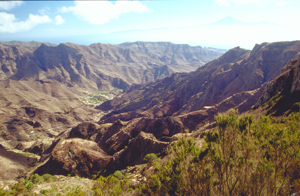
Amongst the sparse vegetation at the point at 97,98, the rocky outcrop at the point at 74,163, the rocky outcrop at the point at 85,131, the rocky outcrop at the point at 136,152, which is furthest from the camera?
the sparse vegetation at the point at 97,98

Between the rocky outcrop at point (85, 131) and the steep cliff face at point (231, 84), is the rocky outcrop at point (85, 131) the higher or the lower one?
the lower one

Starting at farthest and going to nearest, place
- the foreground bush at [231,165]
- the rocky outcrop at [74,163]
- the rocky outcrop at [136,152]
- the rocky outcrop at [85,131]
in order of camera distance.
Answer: the rocky outcrop at [85,131]
the rocky outcrop at [136,152]
the rocky outcrop at [74,163]
the foreground bush at [231,165]

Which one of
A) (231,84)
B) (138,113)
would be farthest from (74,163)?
(231,84)

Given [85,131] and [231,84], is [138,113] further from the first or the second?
[231,84]

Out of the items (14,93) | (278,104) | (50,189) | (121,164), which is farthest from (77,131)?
(14,93)

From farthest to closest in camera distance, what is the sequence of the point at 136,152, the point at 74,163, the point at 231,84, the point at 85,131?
the point at 231,84, the point at 85,131, the point at 136,152, the point at 74,163

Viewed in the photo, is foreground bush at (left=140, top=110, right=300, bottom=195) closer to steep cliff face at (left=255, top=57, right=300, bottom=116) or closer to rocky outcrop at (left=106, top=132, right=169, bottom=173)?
steep cliff face at (left=255, top=57, right=300, bottom=116)

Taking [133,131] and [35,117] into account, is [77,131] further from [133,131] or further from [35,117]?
[35,117]

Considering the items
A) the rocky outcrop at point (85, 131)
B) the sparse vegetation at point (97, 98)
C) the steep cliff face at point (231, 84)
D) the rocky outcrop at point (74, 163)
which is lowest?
the sparse vegetation at point (97, 98)

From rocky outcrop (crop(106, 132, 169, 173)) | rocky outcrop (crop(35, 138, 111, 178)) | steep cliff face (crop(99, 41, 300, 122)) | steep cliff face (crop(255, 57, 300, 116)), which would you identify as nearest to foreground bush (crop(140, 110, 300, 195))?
steep cliff face (crop(255, 57, 300, 116))

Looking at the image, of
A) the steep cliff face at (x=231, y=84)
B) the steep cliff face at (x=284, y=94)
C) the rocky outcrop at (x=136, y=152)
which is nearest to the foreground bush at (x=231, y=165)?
the steep cliff face at (x=284, y=94)

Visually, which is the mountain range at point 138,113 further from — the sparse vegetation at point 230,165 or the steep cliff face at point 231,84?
the sparse vegetation at point 230,165

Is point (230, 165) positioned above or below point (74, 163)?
above
